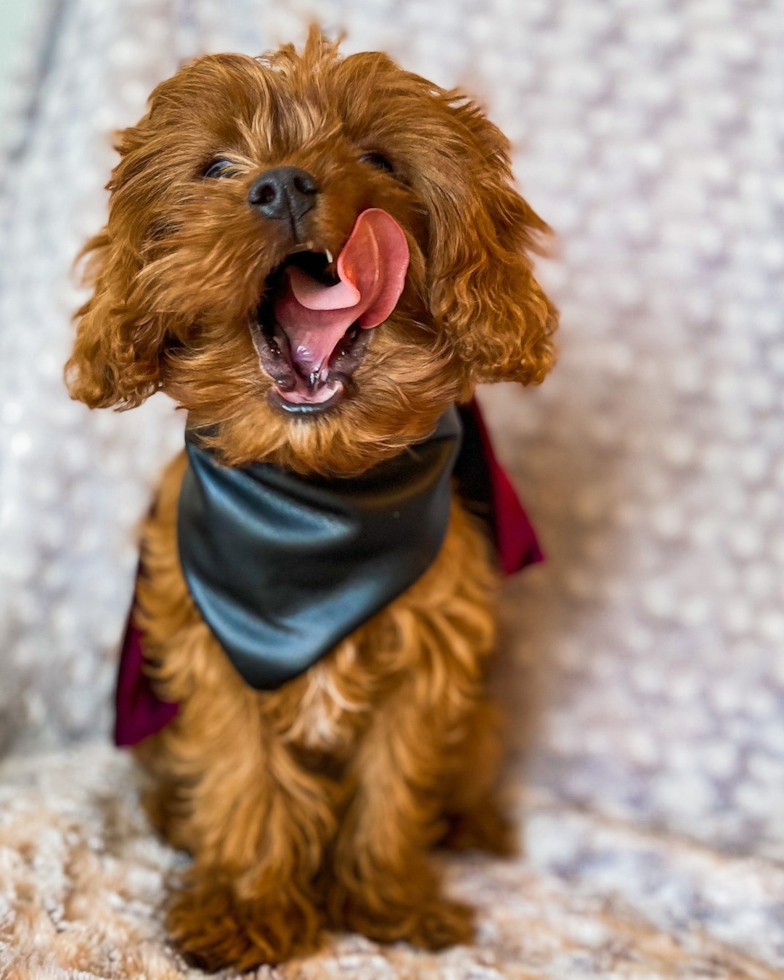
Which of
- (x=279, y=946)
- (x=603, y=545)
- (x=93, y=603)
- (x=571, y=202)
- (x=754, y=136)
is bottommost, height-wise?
(x=279, y=946)

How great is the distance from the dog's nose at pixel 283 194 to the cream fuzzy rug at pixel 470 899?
0.95 m

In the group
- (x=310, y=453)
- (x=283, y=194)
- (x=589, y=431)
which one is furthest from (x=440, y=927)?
(x=283, y=194)

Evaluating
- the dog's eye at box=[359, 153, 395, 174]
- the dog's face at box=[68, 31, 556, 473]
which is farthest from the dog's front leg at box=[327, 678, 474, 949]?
the dog's eye at box=[359, 153, 395, 174]

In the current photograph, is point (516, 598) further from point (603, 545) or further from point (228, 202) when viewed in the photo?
point (228, 202)

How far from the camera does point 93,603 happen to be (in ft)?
6.65

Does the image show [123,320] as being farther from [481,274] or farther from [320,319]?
[481,274]

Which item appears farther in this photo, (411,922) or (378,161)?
(411,922)

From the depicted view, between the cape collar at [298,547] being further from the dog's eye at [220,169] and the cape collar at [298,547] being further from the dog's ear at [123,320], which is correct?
the dog's eye at [220,169]

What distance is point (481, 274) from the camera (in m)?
1.22

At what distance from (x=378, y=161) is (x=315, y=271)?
0.16 metres

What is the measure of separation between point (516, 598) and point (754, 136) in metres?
0.96

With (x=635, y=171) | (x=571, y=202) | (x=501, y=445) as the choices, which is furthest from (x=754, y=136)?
(x=501, y=445)

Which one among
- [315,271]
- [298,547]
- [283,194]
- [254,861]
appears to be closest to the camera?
[283,194]

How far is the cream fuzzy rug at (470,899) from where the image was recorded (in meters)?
1.40
